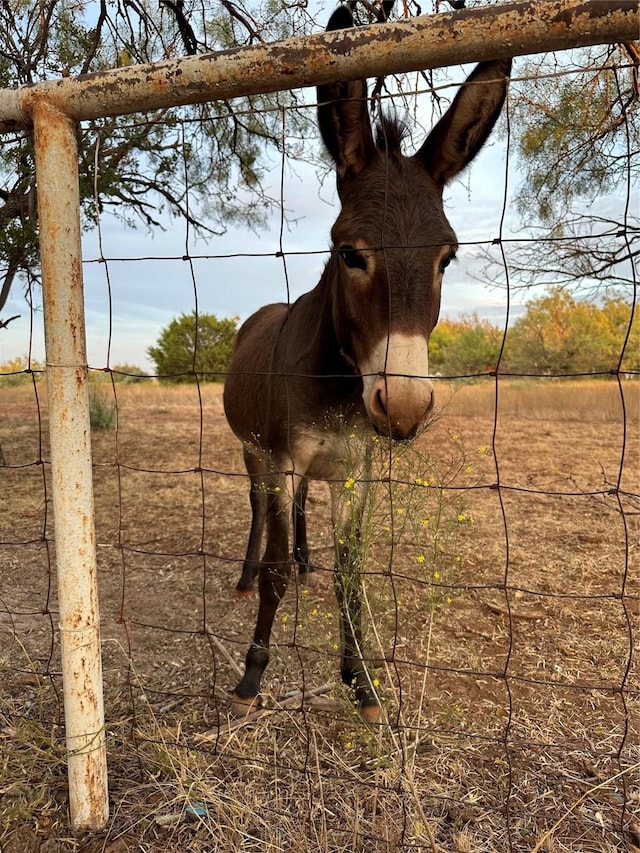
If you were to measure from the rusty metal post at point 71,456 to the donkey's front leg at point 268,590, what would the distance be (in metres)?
0.69

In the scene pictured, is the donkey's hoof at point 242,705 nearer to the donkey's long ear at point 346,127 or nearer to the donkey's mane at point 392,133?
the donkey's long ear at point 346,127

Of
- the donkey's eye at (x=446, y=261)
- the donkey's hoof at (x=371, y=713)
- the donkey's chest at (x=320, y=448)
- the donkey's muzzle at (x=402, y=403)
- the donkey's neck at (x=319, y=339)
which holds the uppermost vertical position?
the donkey's eye at (x=446, y=261)

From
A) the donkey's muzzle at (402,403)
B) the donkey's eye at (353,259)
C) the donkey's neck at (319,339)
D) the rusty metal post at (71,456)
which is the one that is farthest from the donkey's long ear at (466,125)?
the rusty metal post at (71,456)

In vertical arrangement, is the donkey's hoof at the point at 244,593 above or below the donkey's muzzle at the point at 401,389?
below

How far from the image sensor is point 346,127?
1783 mm

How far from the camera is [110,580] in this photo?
11.5 feet

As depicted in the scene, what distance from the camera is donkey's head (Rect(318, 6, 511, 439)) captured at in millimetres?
1508

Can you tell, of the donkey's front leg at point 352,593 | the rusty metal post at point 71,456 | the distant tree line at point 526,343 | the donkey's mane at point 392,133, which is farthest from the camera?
the distant tree line at point 526,343

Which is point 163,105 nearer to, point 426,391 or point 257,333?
point 426,391

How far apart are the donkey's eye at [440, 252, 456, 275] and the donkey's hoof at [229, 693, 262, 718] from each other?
1745mm

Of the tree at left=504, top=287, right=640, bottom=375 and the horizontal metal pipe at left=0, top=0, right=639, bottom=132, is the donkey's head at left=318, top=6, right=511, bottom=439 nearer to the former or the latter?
the horizontal metal pipe at left=0, top=0, right=639, bottom=132

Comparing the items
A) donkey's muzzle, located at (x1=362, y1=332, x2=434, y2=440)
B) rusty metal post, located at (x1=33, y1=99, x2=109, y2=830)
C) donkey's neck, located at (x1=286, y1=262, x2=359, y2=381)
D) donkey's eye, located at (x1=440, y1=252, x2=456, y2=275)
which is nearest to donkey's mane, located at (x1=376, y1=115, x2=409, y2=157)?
donkey's eye, located at (x1=440, y1=252, x2=456, y2=275)

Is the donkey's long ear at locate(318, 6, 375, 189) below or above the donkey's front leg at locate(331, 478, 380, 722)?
above

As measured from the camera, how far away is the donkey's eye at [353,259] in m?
1.71
